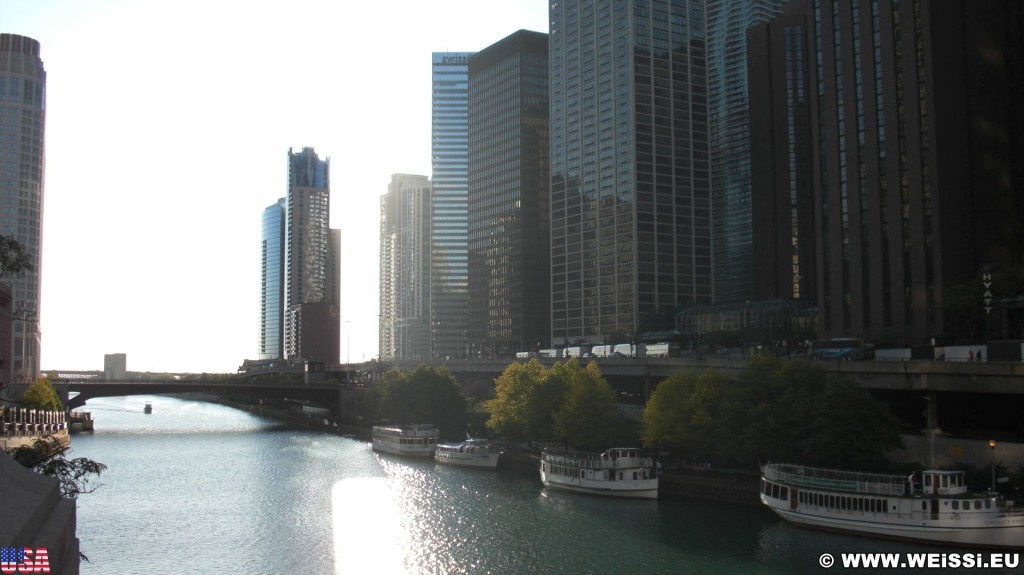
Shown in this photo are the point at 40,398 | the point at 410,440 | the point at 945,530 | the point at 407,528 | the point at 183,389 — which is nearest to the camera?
the point at 945,530

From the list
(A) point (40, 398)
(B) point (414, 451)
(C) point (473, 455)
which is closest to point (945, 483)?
(C) point (473, 455)

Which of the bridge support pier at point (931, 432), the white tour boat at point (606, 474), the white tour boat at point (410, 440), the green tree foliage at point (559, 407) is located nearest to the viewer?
the bridge support pier at point (931, 432)

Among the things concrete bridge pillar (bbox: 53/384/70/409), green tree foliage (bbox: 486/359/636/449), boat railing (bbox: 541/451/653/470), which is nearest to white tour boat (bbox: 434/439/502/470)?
green tree foliage (bbox: 486/359/636/449)

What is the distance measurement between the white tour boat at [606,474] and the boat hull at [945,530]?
1827 centimetres

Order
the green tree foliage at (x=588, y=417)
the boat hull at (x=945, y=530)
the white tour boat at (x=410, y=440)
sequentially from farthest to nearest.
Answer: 1. the white tour boat at (x=410, y=440)
2. the green tree foliage at (x=588, y=417)
3. the boat hull at (x=945, y=530)

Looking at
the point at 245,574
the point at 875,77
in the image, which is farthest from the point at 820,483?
the point at 875,77

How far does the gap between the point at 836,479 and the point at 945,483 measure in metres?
8.25

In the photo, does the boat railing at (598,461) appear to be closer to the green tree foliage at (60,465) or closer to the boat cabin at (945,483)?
the boat cabin at (945,483)

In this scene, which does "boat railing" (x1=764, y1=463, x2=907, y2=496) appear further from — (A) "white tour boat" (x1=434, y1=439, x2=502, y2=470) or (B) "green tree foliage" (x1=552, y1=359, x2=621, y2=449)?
(A) "white tour boat" (x1=434, y1=439, x2=502, y2=470)

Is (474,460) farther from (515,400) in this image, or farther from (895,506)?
(895,506)

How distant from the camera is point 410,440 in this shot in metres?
117

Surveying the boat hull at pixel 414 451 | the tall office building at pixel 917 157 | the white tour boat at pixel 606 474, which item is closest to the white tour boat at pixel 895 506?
the white tour boat at pixel 606 474

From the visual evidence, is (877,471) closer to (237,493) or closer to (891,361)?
(891,361)

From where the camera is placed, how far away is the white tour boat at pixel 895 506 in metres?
58.0
